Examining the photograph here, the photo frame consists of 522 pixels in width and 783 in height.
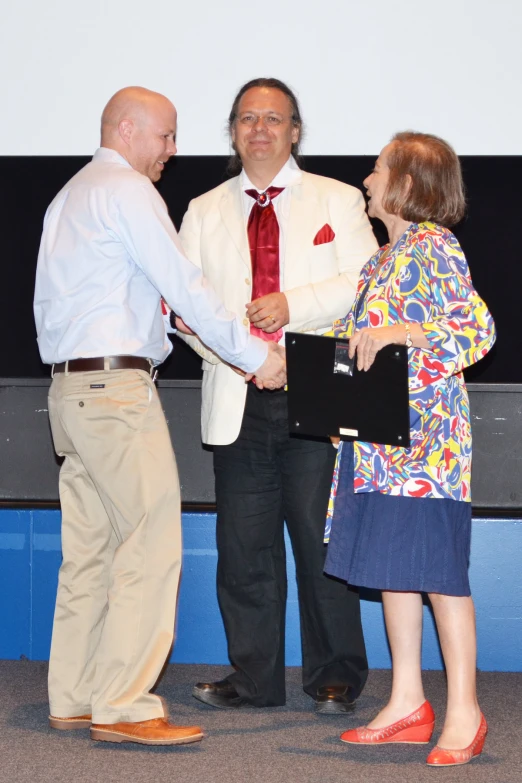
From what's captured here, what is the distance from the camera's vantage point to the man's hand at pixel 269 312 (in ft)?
8.79

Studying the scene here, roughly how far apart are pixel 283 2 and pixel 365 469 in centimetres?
186

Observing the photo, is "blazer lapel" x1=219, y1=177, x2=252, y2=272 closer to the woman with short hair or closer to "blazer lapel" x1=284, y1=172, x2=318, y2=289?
"blazer lapel" x1=284, y1=172, x2=318, y2=289

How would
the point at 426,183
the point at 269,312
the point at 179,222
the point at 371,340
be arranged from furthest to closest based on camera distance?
the point at 179,222, the point at 269,312, the point at 426,183, the point at 371,340

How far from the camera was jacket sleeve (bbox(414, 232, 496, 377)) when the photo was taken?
2225mm

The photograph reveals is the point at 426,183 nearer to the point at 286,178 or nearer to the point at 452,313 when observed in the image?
the point at 452,313

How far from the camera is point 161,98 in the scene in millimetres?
2523

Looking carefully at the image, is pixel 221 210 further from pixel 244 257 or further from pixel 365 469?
pixel 365 469

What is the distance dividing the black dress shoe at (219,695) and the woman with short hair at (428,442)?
2.10ft

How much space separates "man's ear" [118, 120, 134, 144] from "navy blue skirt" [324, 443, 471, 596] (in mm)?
1115

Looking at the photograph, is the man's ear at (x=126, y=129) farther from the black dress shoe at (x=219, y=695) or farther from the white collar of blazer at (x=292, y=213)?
the black dress shoe at (x=219, y=695)

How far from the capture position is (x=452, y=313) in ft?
7.41

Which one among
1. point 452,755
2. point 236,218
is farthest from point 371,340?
point 452,755

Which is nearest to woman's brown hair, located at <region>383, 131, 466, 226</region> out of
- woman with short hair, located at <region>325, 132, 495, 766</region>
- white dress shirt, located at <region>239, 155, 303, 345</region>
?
woman with short hair, located at <region>325, 132, 495, 766</region>

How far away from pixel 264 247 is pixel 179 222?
79cm
